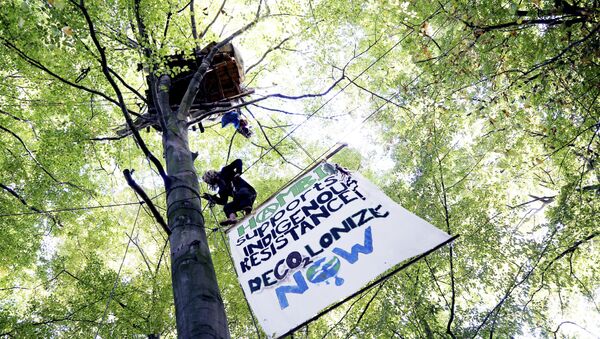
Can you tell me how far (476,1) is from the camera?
4.66m

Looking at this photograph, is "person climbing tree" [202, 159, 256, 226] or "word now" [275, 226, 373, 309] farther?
"person climbing tree" [202, 159, 256, 226]

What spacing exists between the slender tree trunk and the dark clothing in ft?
3.86

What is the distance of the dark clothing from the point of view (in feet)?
18.4

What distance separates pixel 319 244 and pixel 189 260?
1119 millimetres

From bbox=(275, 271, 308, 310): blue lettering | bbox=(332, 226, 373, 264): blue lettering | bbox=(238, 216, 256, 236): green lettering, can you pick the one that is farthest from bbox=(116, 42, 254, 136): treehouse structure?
bbox=(332, 226, 373, 264): blue lettering

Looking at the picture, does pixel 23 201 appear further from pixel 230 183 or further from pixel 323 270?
pixel 323 270

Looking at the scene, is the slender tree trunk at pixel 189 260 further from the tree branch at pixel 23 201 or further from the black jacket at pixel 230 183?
the tree branch at pixel 23 201

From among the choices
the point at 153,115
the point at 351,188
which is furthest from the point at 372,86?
the point at 351,188

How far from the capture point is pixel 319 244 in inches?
127

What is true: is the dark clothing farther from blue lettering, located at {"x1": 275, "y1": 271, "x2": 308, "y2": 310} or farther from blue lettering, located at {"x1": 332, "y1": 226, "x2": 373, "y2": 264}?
blue lettering, located at {"x1": 332, "y1": 226, "x2": 373, "y2": 264}

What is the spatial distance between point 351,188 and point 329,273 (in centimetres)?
93

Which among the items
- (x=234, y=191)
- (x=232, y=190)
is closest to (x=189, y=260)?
(x=234, y=191)

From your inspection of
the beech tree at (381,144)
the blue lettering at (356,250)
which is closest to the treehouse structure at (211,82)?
the beech tree at (381,144)

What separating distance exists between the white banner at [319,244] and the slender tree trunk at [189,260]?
0.34 meters
